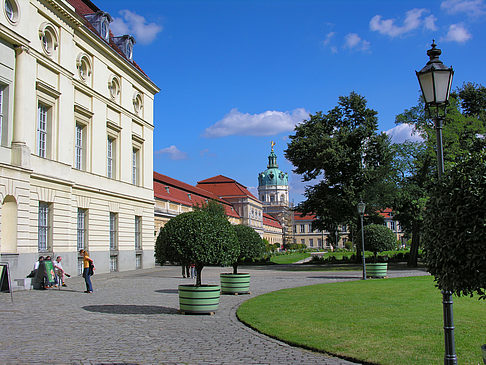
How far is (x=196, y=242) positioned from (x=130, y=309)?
2608 millimetres

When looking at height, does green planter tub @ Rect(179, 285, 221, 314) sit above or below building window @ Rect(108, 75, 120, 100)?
below

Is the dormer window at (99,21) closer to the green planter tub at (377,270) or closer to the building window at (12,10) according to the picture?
the building window at (12,10)

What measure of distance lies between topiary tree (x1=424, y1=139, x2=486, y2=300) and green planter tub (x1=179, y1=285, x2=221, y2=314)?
6.99m

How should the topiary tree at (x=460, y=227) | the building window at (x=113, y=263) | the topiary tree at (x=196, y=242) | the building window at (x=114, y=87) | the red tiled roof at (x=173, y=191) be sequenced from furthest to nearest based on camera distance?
1. the red tiled roof at (x=173, y=191)
2. the building window at (x=114, y=87)
3. the building window at (x=113, y=263)
4. the topiary tree at (x=196, y=242)
5. the topiary tree at (x=460, y=227)

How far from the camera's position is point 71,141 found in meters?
25.3

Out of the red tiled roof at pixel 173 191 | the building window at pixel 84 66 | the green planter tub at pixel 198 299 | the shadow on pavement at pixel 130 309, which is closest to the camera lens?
the green planter tub at pixel 198 299

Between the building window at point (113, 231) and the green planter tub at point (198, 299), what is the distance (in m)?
21.0

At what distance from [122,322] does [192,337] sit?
243 cm

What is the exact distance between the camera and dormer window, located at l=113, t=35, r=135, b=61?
118ft

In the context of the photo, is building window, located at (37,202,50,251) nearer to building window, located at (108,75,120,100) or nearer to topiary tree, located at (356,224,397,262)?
building window, located at (108,75,120,100)

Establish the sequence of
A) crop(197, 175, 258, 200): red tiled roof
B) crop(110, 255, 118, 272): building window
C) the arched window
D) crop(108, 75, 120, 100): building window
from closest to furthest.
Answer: the arched window < crop(110, 255, 118, 272): building window < crop(108, 75, 120, 100): building window < crop(197, 175, 258, 200): red tiled roof

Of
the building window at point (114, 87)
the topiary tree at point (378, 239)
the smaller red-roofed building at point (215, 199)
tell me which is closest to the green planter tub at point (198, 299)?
the topiary tree at point (378, 239)

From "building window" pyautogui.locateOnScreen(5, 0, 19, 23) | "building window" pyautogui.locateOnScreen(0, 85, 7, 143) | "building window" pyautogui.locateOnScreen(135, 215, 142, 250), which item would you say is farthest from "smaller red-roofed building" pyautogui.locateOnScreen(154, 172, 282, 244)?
"building window" pyautogui.locateOnScreen(5, 0, 19, 23)

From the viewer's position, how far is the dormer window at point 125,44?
118 feet
